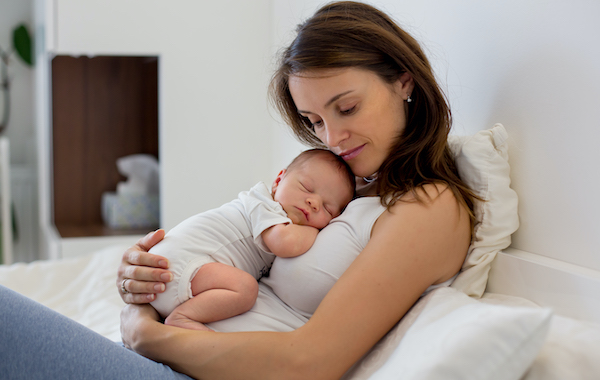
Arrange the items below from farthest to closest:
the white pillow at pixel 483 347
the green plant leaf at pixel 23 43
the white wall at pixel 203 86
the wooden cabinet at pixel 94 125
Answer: the green plant leaf at pixel 23 43, the wooden cabinet at pixel 94 125, the white wall at pixel 203 86, the white pillow at pixel 483 347

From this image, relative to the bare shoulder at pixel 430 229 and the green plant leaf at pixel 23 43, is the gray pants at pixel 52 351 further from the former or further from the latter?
the green plant leaf at pixel 23 43

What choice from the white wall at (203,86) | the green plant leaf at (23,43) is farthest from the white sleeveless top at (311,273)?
the green plant leaf at (23,43)

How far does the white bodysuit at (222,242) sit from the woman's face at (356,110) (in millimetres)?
203

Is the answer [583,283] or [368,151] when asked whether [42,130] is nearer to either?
→ [368,151]

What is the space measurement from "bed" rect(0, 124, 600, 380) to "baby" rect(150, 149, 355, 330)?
0.26 metres

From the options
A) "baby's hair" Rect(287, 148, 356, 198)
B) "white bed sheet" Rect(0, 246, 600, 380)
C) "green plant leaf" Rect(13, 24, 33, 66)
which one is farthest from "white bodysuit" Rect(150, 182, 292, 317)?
"green plant leaf" Rect(13, 24, 33, 66)

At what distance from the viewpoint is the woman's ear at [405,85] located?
112cm

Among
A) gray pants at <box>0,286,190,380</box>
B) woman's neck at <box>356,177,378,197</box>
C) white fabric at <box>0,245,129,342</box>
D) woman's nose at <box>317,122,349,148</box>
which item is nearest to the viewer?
gray pants at <box>0,286,190,380</box>

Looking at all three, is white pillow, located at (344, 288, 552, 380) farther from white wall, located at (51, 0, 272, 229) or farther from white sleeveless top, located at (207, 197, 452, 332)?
white wall, located at (51, 0, 272, 229)

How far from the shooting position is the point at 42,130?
3.22 metres

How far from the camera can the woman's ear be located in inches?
44.1

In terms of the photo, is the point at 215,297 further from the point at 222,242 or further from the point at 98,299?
the point at 98,299

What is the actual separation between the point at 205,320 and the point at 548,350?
1.98 ft

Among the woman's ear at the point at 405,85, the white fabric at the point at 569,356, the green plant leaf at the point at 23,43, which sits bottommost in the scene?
the white fabric at the point at 569,356
